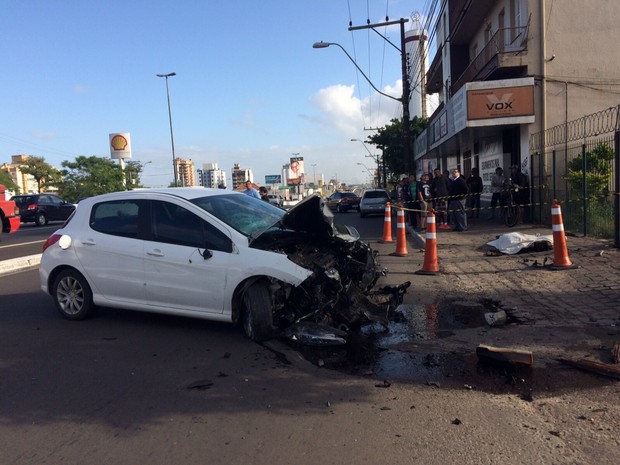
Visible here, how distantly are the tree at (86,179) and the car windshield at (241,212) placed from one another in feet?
163

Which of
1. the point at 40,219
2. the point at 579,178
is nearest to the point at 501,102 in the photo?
the point at 579,178

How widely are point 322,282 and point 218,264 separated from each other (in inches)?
44.9

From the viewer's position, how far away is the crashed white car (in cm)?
550

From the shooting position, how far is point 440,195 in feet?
51.2

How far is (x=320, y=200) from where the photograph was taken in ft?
18.8

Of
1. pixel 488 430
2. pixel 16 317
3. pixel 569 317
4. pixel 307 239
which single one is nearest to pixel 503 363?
pixel 488 430

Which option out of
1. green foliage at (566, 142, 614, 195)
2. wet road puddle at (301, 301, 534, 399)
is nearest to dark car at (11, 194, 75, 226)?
green foliage at (566, 142, 614, 195)

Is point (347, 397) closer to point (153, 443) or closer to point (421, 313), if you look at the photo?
point (153, 443)

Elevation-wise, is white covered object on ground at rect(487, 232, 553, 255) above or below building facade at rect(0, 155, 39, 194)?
below

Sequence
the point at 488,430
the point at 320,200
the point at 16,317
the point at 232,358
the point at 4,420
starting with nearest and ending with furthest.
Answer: the point at 488,430
the point at 4,420
the point at 232,358
the point at 320,200
the point at 16,317

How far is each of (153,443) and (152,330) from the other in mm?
2817

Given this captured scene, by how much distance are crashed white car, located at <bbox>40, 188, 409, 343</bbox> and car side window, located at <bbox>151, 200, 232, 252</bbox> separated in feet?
0.04

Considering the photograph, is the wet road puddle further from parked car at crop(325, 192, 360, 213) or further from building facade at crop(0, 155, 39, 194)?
building facade at crop(0, 155, 39, 194)

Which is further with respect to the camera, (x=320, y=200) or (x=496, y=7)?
(x=496, y=7)
